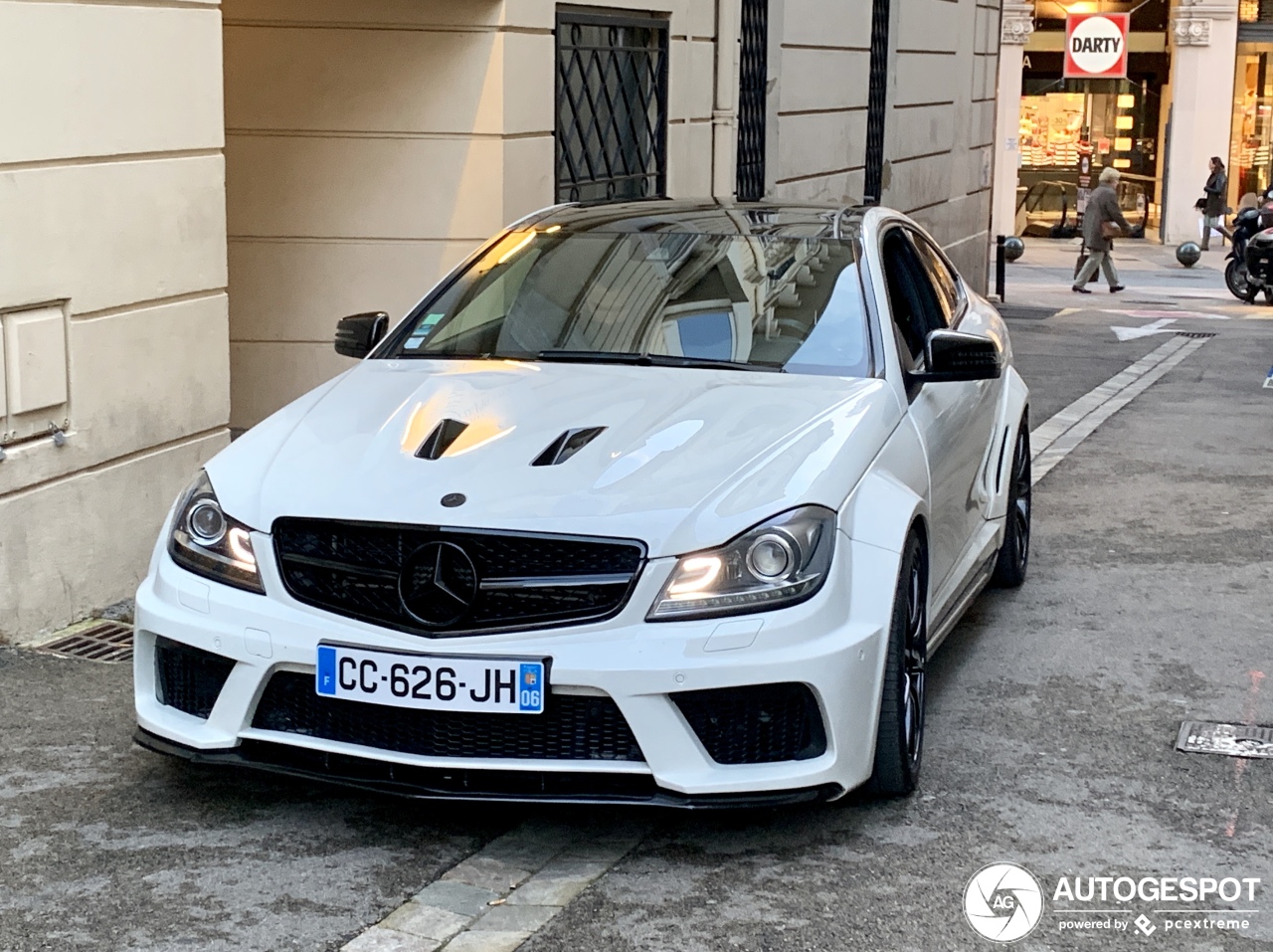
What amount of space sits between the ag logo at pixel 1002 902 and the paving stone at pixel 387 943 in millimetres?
1183

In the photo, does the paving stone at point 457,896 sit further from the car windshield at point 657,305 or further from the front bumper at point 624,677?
the car windshield at point 657,305

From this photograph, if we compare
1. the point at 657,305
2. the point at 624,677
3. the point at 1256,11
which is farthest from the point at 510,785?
the point at 1256,11

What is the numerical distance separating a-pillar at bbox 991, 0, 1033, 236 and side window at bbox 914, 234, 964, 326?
29.1 metres

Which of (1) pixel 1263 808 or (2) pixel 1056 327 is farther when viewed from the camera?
(2) pixel 1056 327

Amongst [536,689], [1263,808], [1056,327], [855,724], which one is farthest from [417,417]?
[1056,327]

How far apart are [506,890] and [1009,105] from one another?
111 ft

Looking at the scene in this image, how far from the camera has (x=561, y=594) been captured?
4273 millimetres

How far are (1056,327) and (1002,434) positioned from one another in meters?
13.3

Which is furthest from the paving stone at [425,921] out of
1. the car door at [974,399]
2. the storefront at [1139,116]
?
the storefront at [1139,116]

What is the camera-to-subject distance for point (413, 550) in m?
4.32

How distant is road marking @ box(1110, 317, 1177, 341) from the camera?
62.0ft

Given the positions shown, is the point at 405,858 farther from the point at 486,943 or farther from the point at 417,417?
the point at 417,417

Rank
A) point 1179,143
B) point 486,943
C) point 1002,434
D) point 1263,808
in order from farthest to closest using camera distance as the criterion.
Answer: point 1179,143 → point 1002,434 → point 1263,808 → point 486,943

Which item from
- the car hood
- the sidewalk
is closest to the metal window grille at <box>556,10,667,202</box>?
the car hood
